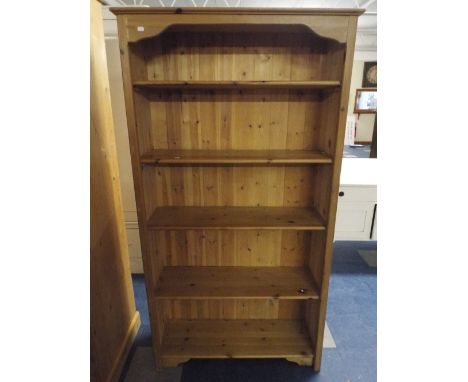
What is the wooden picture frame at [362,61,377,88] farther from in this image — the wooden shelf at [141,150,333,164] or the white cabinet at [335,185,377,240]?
the wooden shelf at [141,150,333,164]

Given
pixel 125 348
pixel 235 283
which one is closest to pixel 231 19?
pixel 235 283

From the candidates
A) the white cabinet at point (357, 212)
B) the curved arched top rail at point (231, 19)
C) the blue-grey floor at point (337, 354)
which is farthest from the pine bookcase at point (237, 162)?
the white cabinet at point (357, 212)

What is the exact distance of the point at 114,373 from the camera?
1606 mm

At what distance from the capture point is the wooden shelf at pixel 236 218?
1472mm

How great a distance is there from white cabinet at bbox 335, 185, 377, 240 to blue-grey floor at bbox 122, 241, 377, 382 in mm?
458

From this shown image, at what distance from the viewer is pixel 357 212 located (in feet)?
8.92

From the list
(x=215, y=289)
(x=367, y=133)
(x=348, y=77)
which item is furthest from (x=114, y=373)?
(x=367, y=133)

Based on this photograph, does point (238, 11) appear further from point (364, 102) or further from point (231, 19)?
point (364, 102)

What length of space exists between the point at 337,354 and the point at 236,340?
0.71 metres

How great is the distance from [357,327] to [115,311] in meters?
1.79

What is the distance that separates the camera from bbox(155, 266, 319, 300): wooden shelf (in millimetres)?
1584

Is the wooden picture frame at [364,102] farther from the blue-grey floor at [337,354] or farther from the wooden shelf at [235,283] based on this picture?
the wooden shelf at [235,283]
